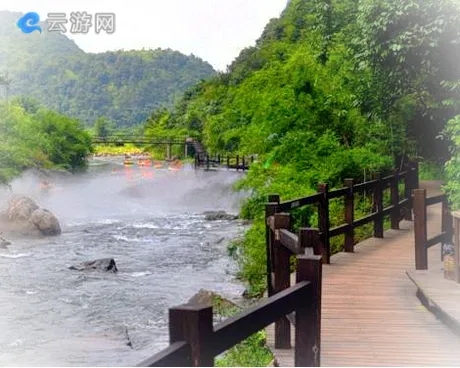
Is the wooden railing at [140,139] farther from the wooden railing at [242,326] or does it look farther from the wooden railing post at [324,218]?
the wooden railing at [242,326]

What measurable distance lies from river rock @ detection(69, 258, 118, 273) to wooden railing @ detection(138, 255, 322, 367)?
411 inches

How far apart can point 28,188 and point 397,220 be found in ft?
78.7

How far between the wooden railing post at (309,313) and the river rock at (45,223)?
15.7 m

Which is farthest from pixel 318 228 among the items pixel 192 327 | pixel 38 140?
pixel 38 140

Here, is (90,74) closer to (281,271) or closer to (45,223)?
(45,223)

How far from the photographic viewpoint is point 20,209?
60.5 ft

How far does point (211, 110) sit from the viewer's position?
35688 millimetres

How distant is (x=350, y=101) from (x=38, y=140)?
71.8 ft

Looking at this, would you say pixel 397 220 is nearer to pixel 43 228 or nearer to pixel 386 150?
pixel 386 150

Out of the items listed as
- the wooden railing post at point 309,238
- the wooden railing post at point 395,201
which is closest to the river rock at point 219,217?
the wooden railing post at point 395,201

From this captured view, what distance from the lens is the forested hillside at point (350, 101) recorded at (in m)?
7.34

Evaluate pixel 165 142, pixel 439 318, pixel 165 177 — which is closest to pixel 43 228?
pixel 439 318

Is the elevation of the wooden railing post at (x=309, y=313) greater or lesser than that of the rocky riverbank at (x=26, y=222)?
greater

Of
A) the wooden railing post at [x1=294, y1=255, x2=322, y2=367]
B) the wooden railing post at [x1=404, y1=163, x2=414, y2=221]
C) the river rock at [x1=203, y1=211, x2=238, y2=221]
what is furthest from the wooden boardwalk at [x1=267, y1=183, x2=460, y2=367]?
the river rock at [x1=203, y1=211, x2=238, y2=221]
